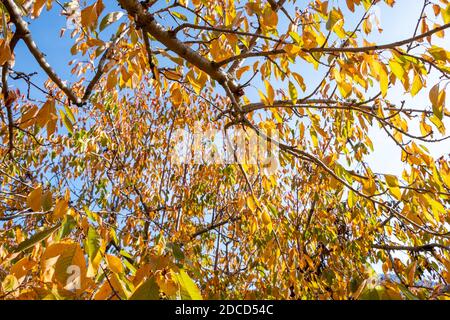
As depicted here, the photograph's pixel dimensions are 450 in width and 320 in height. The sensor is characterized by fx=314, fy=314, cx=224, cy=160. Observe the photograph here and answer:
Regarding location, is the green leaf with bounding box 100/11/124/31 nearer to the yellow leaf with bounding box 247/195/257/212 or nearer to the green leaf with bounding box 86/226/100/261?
the green leaf with bounding box 86/226/100/261

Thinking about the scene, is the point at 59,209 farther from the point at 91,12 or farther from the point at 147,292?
the point at 91,12

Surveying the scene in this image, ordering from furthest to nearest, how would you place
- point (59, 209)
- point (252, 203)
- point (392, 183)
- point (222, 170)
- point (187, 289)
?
point (222, 170) < point (252, 203) < point (392, 183) < point (59, 209) < point (187, 289)

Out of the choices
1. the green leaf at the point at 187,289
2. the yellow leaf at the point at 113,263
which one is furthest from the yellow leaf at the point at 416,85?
the yellow leaf at the point at 113,263

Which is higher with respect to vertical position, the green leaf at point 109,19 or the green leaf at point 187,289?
the green leaf at point 109,19

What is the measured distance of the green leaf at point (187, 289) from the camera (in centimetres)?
80

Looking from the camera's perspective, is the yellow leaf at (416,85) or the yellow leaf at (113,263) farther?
the yellow leaf at (416,85)

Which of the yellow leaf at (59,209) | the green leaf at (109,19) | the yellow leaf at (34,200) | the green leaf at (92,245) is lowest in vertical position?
the green leaf at (92,245)

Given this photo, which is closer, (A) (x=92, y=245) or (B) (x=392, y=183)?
(A) (x=92, y=245)

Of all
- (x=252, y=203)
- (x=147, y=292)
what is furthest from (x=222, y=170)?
(x=147, y=292)

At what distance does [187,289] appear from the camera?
31.8 inches

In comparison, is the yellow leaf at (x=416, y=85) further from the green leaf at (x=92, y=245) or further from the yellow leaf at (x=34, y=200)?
the yellow leaf at (x=34, y=200)

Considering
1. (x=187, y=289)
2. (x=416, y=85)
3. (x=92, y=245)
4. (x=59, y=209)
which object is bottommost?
(x=187, y=289)

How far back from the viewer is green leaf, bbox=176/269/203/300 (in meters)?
0.80
